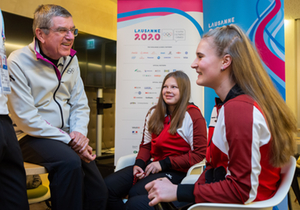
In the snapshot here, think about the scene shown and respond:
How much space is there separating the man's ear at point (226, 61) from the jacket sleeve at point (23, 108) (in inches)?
39.4

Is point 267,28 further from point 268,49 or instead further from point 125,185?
point 125,185

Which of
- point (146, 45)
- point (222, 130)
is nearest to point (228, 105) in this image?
point (222, 130)

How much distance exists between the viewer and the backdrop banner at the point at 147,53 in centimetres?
295

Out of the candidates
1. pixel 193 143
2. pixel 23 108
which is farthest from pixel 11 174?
pixel 193 143

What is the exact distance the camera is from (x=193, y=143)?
1.85m

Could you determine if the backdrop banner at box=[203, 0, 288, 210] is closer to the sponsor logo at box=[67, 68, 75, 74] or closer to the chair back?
the chair back

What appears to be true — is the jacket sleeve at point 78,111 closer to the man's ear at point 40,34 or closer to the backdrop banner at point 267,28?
the man's ear at point 40,34

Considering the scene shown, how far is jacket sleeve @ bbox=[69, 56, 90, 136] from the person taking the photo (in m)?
1.65

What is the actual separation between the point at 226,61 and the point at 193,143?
936 mm

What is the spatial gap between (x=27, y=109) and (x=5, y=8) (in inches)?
128

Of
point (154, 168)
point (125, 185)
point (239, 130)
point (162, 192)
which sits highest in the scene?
point (239, 130)

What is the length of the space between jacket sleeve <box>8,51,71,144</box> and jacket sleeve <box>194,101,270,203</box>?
0.96 m

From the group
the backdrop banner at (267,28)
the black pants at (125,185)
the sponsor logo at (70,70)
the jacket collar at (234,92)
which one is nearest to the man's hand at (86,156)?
the black pants at (125,185)

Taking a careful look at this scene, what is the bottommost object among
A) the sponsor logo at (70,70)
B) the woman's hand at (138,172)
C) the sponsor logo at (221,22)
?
the woman's hand at (138,172)
